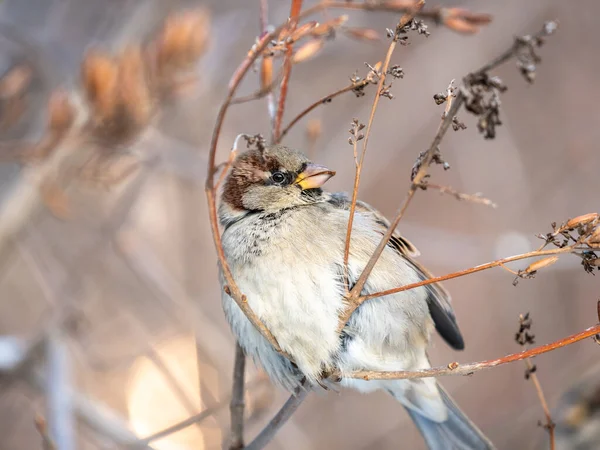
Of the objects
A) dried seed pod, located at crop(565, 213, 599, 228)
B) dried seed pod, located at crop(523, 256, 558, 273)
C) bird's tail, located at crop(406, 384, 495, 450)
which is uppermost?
dried seed pod, located at crop(565, 213, 599, 228)

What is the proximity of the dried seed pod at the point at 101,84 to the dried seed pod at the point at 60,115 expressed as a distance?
0.11 m

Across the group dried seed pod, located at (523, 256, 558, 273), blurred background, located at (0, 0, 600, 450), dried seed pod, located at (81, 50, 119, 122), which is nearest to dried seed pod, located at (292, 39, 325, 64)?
dried seed pod, located at (523, 256, 558, 273)

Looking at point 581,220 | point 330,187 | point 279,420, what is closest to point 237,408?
point 279,420

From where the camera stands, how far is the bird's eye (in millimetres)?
2484

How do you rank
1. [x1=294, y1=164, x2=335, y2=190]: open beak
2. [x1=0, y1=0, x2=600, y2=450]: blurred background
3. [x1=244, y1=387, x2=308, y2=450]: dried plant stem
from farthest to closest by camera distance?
[x1=0, y1=0, x2=600, y2=450]: blurred background → [x1=294, y1=164, x2=335, y2=190]: open beak → [x1=244, y1=387, x2=308, y2=450]: dried plant stem

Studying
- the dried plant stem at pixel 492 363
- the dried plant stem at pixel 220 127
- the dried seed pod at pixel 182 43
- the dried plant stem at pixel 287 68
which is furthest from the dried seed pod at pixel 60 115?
the dried plant stem at pixel 492 363

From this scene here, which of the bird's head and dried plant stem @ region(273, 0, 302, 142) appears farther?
the bird's head

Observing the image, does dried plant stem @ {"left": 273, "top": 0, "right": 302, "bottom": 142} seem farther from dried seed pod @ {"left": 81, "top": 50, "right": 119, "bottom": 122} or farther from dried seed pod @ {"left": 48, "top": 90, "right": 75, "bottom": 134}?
dried seed pod @ {"left": 48, "top": 90, "right": 75, "bottom": 134}

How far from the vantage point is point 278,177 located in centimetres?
249

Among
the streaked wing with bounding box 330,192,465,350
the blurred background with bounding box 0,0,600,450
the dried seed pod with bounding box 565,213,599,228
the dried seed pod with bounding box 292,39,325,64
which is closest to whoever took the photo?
the dried seed pod with bounding box 565,213,599,228

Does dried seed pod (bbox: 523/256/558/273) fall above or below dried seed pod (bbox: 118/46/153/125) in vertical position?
below

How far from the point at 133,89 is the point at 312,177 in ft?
2.89

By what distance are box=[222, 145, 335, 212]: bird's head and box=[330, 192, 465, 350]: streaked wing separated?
0.12 meters

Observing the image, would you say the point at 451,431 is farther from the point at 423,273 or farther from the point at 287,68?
the point at 287,68
